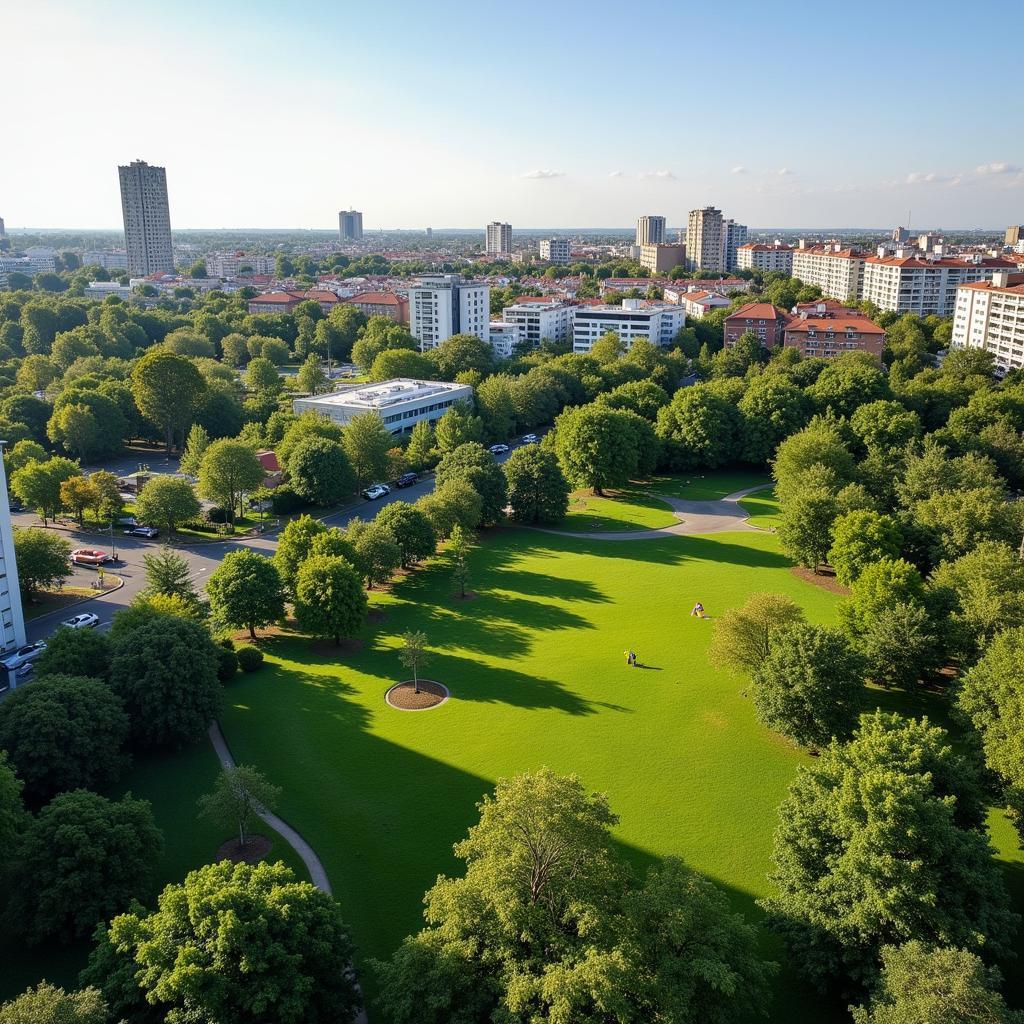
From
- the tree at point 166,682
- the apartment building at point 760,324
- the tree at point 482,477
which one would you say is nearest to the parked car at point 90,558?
the tree at point 166,682

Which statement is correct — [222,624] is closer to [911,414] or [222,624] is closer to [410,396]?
[410,396]

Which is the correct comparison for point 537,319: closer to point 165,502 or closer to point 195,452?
point 195,452

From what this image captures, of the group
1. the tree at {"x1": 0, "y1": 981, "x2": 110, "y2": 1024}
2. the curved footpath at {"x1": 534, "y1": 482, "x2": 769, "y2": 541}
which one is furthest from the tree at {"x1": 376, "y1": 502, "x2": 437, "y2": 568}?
the tree at {"x1": 0, "y1": 981, "x2": 110, "y2": 1024}

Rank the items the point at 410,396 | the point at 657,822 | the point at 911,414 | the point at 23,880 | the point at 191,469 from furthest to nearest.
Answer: the point at 410,396 < the point at 911,414 < the point at 191,469 < the point at 657,822 < the point at 23,880

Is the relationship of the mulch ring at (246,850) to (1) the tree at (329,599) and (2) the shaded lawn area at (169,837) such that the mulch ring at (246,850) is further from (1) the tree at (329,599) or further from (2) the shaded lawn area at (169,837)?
(1) the tree at (329,599)

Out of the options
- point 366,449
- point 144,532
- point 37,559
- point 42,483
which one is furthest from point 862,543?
point 42,483

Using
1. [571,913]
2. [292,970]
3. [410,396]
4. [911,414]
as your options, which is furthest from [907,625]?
[410,396]
